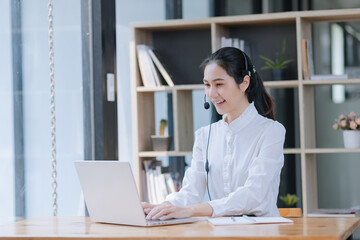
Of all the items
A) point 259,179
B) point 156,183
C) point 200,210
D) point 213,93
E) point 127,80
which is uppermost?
point 127,80

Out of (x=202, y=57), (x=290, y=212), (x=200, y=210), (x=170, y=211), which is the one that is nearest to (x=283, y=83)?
(x=202, y=57)

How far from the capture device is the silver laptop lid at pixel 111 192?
2402mm

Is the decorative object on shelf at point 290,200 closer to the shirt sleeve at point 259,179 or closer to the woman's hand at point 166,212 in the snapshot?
the shirt sleeve at point 259,179

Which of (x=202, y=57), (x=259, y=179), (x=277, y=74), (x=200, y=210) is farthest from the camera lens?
(x=202, y=57)

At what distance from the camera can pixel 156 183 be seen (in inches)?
184

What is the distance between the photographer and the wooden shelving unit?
4.46 meters

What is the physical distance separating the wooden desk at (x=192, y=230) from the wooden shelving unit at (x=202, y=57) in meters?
2.03

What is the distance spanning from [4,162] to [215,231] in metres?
1.36

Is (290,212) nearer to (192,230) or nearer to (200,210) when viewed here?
(200,210)

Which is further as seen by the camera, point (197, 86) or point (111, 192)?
point (197, 86)

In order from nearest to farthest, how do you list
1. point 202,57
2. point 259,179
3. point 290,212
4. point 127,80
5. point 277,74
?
1. point 259,179
2. point 290,212
3. point 277,74
4. point 127,80
5. point 202,57

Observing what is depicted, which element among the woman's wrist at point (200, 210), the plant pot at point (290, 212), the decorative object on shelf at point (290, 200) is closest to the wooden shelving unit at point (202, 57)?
the decorative object on shelf at point (290, 200)

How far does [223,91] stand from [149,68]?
1840 millimetres

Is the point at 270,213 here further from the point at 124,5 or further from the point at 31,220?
the point at 124,5
